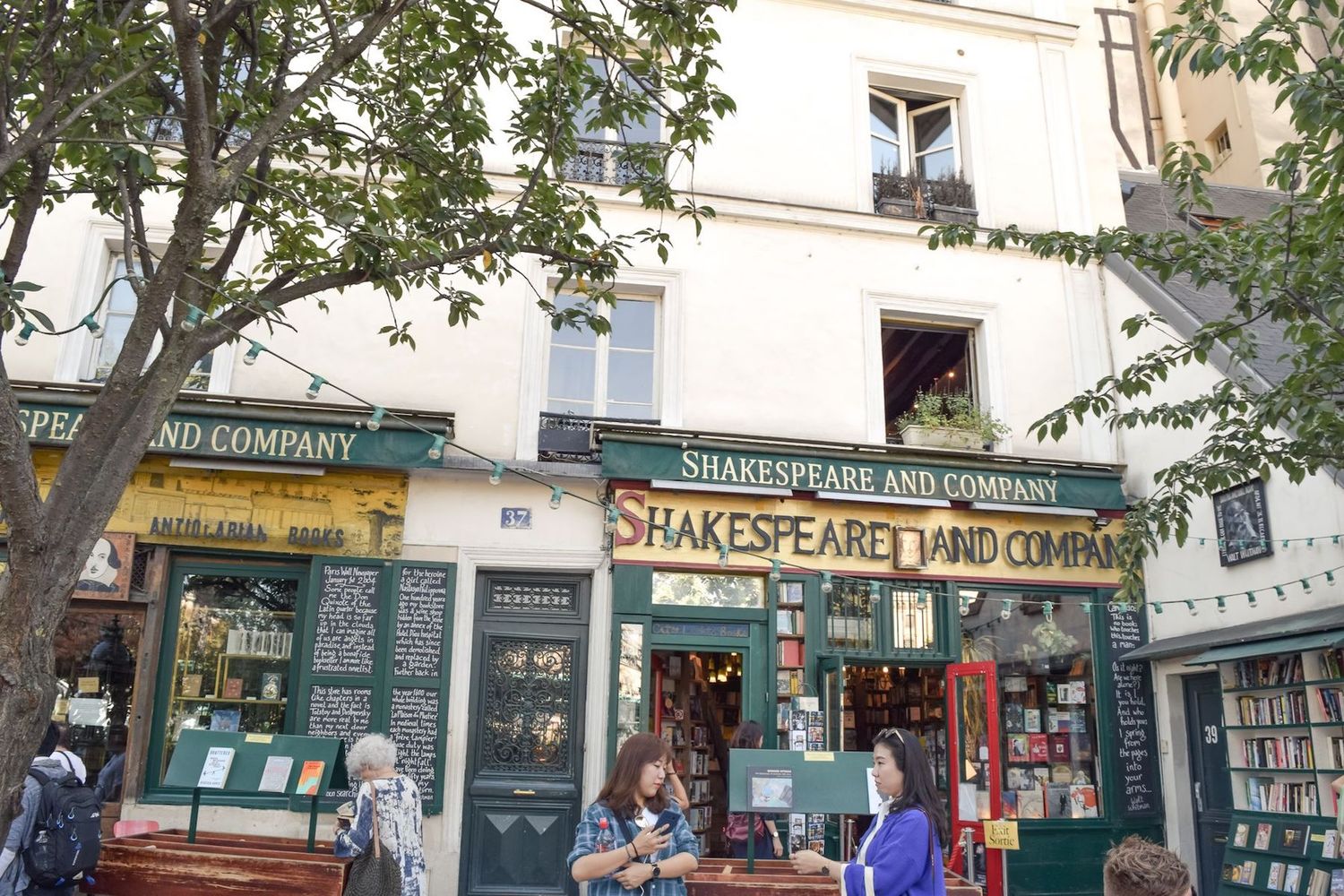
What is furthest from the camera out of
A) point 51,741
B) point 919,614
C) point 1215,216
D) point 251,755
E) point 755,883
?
point 1215,216

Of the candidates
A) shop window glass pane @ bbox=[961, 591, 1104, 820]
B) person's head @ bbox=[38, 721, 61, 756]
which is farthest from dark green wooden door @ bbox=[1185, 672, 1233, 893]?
person's head @ bbox=[38, 721, 61, 756]

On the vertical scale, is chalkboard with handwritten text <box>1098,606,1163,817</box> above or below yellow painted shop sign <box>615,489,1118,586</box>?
below

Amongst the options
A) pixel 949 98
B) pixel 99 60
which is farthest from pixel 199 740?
pixel 949 98

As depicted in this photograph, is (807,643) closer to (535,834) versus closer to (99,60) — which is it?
(535,834)

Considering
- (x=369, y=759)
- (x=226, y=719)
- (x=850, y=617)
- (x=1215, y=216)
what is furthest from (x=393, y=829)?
(x=1215, y=216)

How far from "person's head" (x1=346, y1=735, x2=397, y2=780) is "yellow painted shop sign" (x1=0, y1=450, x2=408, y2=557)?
3368mm

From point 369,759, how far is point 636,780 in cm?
207

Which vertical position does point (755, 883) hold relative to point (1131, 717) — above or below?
below

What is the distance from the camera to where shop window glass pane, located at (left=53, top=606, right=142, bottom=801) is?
8.45m

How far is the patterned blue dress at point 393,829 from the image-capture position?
5.39 metres

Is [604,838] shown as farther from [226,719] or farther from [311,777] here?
[226,719]

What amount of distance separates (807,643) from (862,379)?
2.57 metres

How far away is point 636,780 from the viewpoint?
4.12m

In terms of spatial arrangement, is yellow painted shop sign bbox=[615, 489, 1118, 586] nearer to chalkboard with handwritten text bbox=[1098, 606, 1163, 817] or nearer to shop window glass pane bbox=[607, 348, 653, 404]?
chalkboard with handwritten text bbox=[1098, 606, 1163, 817]
